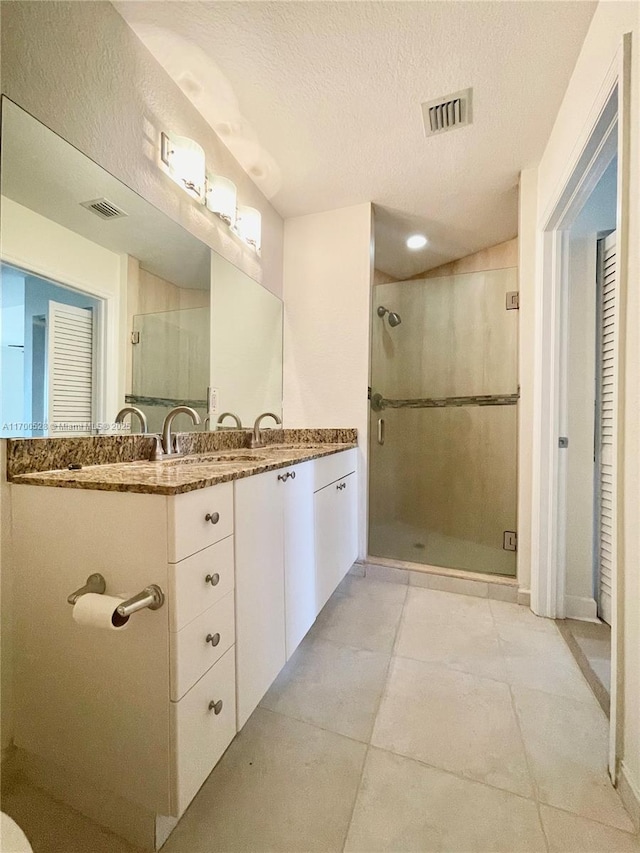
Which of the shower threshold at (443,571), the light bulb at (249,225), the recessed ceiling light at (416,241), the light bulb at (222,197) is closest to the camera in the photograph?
the light bulb at (222,197)

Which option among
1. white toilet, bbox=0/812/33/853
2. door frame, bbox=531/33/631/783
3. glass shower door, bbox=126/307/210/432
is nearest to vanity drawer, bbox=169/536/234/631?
white toilet, bbox=0/812/33/853

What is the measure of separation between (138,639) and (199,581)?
162 millimetres

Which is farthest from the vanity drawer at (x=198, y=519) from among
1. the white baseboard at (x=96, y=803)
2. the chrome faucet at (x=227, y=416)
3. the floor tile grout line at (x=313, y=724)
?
the chrome faucet at (x=227, y=416)

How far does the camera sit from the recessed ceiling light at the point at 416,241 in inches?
100

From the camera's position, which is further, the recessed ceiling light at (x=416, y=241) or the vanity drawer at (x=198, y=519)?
the recessed ceiling light at (x=416, y=241)

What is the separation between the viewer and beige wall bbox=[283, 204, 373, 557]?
2148mm

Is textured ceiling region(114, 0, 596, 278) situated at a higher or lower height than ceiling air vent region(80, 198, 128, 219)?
higher

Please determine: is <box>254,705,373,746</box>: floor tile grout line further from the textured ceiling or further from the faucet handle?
the textured ceiling

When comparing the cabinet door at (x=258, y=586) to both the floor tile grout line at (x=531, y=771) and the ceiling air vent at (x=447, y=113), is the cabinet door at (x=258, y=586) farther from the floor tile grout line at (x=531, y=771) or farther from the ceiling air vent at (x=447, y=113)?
the ceiling air vent at (x=447, y=113)

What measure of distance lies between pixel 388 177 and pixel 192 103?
3.39 feet

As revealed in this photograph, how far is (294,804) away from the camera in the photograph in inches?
33.2

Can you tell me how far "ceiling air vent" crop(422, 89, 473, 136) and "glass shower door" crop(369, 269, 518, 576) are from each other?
34.2 inches

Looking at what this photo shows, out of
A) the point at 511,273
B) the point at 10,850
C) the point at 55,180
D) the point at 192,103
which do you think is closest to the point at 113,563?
the point at 10,850

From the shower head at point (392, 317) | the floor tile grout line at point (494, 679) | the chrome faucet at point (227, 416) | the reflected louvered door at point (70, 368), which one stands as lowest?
the floor tile grout line at point (494, 679)
